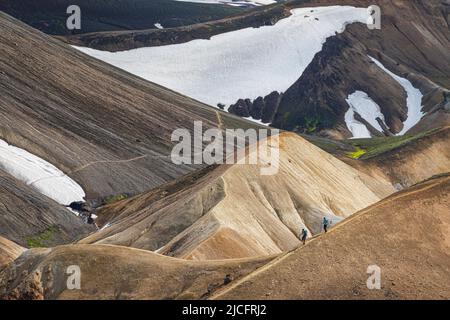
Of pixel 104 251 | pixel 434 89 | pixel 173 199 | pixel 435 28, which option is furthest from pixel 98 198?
pixel 435 28

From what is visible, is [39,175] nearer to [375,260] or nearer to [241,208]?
[241,208]

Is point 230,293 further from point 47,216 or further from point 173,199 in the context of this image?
point 47,216

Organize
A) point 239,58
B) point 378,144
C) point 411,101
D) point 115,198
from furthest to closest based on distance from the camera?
point 239,58
point 411,101
point 378,144
point 115,198

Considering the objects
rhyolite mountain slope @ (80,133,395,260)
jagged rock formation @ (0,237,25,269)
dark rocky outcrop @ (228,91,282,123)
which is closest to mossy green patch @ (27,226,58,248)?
rhyolite mountain slope @ (80,133,395,260)

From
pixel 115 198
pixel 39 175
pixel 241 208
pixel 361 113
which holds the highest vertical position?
pixel 361 113

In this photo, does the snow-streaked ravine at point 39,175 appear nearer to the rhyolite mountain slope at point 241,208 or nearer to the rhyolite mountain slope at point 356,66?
the rhyolite mountain slope at point 241,208

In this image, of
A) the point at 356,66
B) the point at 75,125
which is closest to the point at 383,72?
the point at 356,66
